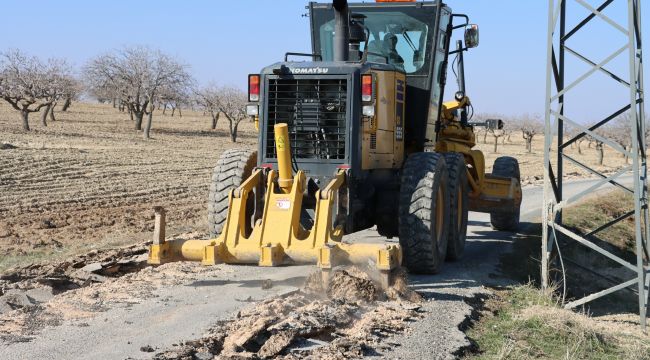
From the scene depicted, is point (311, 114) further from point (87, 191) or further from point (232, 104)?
point (232, 104)

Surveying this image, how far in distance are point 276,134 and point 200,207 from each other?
33.2 feet

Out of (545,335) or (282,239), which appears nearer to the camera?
(545,335)

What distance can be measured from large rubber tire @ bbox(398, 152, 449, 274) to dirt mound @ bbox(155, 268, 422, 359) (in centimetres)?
110

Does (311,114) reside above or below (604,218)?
above

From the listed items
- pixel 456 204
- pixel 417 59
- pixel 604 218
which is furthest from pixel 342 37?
pixel 604 218

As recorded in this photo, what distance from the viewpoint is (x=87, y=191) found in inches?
787

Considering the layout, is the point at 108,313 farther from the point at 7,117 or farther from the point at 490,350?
the point at 7,117

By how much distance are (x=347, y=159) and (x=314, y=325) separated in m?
2.50

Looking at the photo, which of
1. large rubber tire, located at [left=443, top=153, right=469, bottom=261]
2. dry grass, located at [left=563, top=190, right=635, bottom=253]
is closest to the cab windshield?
large rubber tire, located at [left=443, top=153, right=469, bottom=261]

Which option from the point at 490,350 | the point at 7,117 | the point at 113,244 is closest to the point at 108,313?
the point at 490,350

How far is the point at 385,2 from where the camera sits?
10.4 meters

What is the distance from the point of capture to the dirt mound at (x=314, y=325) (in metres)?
6.10

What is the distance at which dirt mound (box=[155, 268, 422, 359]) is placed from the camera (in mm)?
6098

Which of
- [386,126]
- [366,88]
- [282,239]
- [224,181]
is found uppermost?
[366,88]
